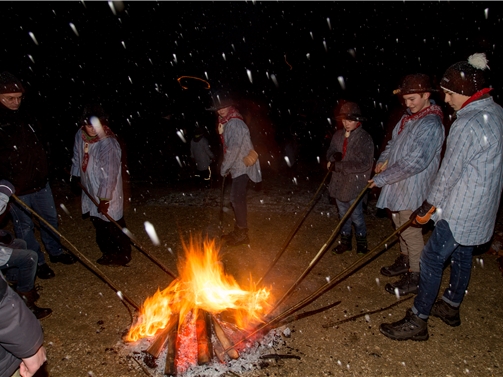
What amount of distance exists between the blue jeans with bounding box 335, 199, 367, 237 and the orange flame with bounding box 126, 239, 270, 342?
6.40ft

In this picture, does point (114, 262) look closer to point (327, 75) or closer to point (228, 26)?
point (327, 75)

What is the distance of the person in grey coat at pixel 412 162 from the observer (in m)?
3.97

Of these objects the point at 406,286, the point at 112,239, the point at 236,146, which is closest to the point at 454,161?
the point at 406,286

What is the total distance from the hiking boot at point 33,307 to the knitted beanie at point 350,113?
4.85m

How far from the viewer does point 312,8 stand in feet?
57.1

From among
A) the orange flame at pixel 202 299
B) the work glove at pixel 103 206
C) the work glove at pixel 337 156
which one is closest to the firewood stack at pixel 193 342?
the orange flame at pixel 202 299

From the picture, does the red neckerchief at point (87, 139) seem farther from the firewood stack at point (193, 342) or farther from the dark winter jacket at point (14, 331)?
the dark winter jacket at point (14, 331)

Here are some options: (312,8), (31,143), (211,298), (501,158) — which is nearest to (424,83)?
(501,158)

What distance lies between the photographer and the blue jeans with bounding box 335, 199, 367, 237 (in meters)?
5.49

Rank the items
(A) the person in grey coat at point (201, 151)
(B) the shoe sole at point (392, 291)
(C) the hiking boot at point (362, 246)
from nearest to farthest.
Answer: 1. (B) the shoe sole at point (392, 291)
2. (C) the hiking boot at point (362, 246)
3. (A) the person in grey coat at point (201, 151)

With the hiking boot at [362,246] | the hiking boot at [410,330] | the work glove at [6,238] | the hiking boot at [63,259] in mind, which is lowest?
the hiking boot at [362,246]

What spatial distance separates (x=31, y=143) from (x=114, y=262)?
2.17 m

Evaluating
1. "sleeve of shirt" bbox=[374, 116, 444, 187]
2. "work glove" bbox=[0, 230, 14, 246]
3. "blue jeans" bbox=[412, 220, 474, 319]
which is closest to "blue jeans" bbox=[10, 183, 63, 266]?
"work glove" bbox=[0, 230, 14, 246]

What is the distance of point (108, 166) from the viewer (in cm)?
479
